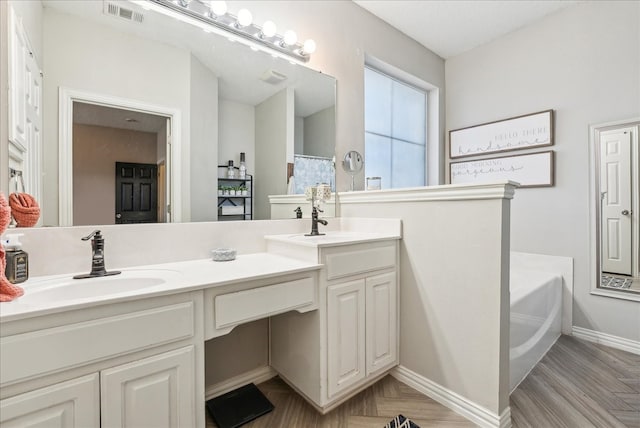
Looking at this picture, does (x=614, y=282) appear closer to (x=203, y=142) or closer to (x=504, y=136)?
(x=504, y=136)

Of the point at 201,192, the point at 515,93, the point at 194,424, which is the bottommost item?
the point at 194,424

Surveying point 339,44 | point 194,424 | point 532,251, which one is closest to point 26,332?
point 194,424

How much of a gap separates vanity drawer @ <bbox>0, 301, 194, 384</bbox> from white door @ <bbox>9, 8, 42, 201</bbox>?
669 millimetres

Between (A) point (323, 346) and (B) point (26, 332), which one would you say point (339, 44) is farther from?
(B) point (26, 332)

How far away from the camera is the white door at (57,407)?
0.78m

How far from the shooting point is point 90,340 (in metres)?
0.88

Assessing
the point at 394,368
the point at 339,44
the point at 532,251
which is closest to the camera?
the point at 394,368

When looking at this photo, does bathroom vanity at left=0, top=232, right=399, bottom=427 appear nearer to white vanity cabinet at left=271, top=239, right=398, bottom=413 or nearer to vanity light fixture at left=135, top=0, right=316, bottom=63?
white vanity cabinet at left=271, top=239, right=398, bottom=413

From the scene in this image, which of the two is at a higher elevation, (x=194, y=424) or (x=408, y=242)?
(x=408, y=242)

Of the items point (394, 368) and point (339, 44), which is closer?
point (394, 368)

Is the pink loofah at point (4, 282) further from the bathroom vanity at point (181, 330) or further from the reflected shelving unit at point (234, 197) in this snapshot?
the reflected shelving unit at point (234, 197)

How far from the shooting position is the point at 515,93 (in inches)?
108

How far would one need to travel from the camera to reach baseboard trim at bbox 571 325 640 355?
7.13 ft

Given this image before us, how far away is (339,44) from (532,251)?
2.40m
